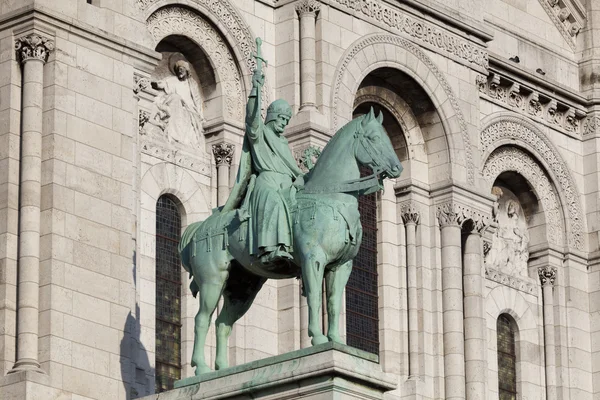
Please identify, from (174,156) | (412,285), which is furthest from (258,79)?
(412,285)

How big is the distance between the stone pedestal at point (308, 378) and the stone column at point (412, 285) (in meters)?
10.8

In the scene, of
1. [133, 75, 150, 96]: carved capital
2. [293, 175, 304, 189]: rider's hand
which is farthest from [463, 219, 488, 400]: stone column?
[293, 175, 304, 189]: rider's hand

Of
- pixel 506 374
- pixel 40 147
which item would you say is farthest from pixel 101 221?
pixel 506 374

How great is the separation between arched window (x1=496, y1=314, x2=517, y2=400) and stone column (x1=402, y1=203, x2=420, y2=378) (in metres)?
3.35

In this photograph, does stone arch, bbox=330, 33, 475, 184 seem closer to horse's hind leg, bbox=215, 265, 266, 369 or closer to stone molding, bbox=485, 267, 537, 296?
stone molding, bbox=485, 267, 537, 296

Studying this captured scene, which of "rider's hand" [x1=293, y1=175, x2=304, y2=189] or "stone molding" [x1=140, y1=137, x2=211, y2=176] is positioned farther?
"stone molding" [x1=140, y1=137, x2=211, y2=176]

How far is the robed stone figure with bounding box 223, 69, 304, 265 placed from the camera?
113 feet

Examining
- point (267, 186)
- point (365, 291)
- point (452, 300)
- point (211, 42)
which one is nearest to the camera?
point (267, 186)

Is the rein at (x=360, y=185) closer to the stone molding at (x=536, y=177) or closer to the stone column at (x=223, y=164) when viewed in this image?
the stone column at (x=223, y=164)

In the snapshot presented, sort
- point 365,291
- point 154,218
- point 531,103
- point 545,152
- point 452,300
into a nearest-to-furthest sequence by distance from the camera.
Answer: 1. point 154,218
2. point 365,291
3. point 452,300
4. point 531,103
5. point 545,152

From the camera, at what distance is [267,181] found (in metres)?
35.1

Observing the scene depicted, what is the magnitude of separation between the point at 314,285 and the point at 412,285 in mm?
11723

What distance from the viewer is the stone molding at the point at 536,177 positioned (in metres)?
48.8

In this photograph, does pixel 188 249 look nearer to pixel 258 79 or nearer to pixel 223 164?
pixel 258 79
